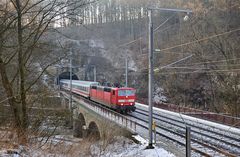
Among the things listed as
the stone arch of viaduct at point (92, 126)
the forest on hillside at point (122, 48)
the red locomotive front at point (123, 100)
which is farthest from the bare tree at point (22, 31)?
the red locomotive front at point (123, 100)

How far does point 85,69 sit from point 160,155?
64.1 m

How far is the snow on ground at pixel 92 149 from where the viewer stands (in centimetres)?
852

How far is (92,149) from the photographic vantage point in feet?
46.1

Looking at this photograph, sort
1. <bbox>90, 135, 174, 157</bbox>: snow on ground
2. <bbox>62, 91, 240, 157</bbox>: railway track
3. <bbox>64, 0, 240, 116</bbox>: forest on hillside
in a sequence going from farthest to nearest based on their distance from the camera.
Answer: <bbox>64, 0, 240, 116</bbox>: forest on hillside
<bbox>90, 135, 174, 157</bbox>: snow on ground
<bbox>62, 91, 240, 157</bbox>: railway track

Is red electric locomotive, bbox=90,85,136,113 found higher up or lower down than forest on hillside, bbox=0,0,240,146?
lower down

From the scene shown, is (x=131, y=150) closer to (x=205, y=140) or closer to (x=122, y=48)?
(x=205, y=140)

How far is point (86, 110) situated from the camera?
111ft

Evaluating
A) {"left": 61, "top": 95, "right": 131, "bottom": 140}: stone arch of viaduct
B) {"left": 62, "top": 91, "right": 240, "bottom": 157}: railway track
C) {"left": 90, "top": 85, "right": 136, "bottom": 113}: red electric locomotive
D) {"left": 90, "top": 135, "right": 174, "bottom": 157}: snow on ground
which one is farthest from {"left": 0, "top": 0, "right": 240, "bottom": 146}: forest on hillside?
{"left": 61, "top": 95, "right": 131, "bottom": 140}: stone arch of viaduct

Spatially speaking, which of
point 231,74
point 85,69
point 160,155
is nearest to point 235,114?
Result: point 231,74

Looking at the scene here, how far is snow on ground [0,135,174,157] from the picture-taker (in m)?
8.52

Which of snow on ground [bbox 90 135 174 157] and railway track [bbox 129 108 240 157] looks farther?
snow on ground [bbox 90 135 174 157]

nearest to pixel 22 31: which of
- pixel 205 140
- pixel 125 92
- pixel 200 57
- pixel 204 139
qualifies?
pixel 205 140

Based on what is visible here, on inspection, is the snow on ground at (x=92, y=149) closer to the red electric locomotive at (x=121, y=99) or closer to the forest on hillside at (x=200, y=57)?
the forest on hillside at (x=200, y=57)

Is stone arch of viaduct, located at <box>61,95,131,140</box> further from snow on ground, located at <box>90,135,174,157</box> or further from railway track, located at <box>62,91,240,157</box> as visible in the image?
railway track, located at <box>62,91,240,157</box>
